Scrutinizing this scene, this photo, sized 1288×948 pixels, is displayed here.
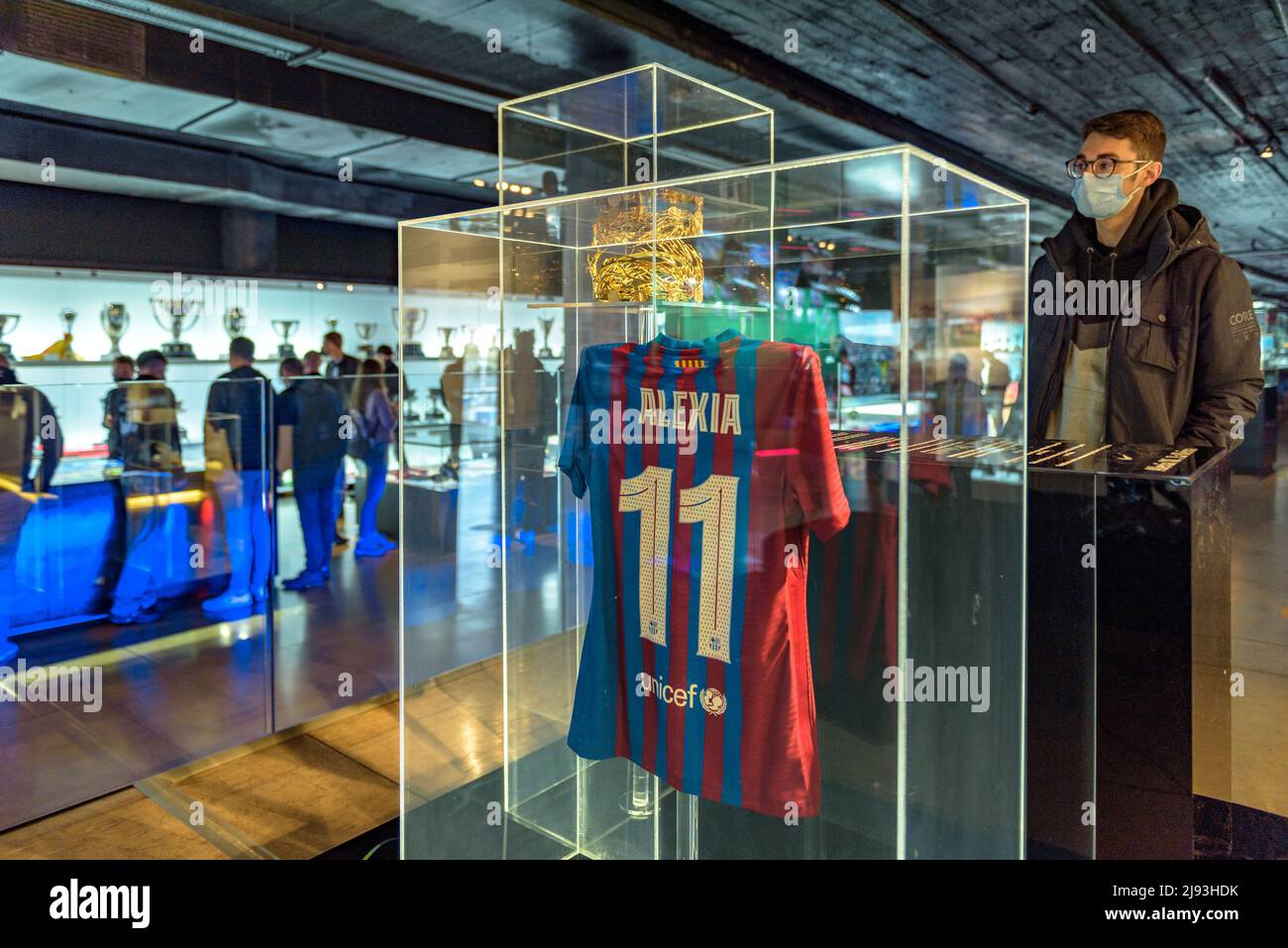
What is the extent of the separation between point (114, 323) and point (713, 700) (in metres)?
3.89

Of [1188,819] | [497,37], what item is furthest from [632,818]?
[497,37]

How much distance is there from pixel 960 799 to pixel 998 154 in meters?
5.31

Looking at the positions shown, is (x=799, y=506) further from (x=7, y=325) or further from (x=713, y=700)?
(x=7, y=325)

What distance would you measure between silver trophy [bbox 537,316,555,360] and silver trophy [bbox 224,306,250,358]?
3.48 metres

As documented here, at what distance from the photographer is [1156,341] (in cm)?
212

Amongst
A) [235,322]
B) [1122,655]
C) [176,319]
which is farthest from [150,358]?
[1122,655]

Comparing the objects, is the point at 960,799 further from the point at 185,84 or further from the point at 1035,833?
the point at 185,84

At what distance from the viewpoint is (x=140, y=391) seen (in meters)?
3.83

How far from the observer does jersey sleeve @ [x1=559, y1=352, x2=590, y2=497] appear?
184 cm

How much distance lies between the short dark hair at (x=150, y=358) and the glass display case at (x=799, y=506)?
3184 millimetres

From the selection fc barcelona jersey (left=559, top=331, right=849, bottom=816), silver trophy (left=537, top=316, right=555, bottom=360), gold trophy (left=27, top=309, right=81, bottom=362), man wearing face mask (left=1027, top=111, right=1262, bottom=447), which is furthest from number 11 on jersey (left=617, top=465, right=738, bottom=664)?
gold trophy (left=27, top=309, right=81, bottom=362)

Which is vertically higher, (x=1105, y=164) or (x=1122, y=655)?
(x=1105, y=164)

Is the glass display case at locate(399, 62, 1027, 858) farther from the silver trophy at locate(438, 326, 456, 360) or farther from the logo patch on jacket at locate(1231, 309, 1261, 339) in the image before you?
the logo patch on jacket at locate(1231, 309, 1261, 339)
